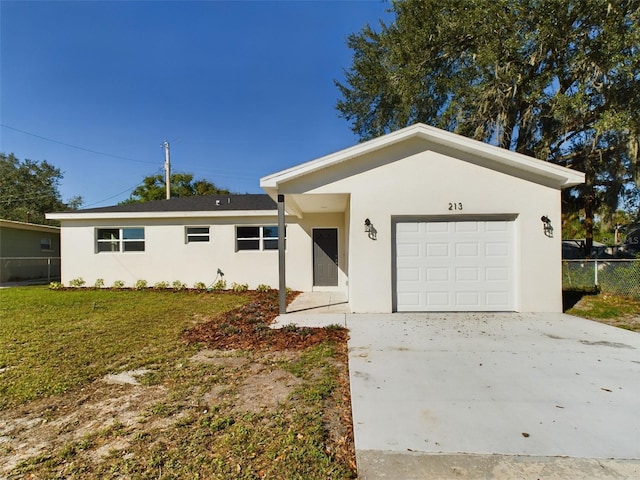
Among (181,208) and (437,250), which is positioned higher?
(181,208)

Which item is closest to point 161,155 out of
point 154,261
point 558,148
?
point 154,261

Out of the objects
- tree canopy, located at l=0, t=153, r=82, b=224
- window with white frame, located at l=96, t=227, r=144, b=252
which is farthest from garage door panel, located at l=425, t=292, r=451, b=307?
tree canopy, located at l=0, t=153, r=82, b=224

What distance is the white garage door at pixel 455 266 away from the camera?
6.90m

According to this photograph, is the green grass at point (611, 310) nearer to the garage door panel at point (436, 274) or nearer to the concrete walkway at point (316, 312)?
the garage door panel at point (436, 274)

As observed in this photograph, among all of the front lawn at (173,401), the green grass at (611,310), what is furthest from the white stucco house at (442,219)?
the front lawn at (173,401)

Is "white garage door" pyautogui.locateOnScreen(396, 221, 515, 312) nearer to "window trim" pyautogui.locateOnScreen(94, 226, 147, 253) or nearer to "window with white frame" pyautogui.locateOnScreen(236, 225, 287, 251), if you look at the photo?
"window with white frame" pyautogui.locateOnScreen(236, 225, 287, 251)

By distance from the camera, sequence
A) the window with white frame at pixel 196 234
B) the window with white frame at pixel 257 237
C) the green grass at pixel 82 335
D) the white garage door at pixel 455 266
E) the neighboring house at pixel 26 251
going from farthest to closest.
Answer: the neighboring house at pixel 26 251 < the window with white frame at pixel 196 234 < the window with white frame at pixel 257 237 < the white garage door at pixel 455 266 < the green grass at pixel 82 335

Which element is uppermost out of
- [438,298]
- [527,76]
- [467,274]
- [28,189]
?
[527,76]

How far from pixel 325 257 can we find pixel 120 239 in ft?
27.2

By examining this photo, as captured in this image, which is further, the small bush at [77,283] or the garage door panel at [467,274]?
the small bush at [77,283]

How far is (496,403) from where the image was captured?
298 cm

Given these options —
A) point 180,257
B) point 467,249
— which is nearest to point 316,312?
point 467,249

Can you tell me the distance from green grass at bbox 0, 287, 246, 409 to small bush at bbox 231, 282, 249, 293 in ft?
4.39

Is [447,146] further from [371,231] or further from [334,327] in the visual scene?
[334,327]
